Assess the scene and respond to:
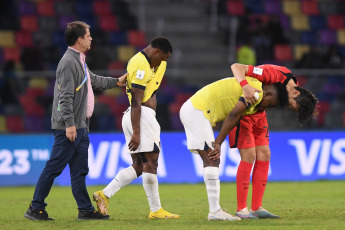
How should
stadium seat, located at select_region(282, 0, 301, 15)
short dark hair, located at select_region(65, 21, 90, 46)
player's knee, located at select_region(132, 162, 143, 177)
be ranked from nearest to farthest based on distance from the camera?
short dark hair, located at select_region(65, 21, 90, 46) → player's knee, located at select_region(132, 162, 143, 177) → stadium seat, located at select_region(282, 0, 301, 15)

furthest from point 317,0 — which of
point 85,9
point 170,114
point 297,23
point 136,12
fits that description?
point 170,114

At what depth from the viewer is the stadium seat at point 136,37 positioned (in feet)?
66.4

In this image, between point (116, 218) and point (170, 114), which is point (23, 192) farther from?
point (116, 218)

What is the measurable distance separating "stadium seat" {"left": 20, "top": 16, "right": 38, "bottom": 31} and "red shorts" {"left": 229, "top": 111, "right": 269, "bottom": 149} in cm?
1255

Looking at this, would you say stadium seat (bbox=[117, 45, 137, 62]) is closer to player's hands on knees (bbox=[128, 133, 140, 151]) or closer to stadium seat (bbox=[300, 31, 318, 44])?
stadium seat (bbox=[300, 31, 318, 44])

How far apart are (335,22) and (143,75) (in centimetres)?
1473

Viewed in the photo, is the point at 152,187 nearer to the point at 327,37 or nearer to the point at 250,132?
the point at 250,132

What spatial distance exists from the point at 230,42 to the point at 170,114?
5767mm

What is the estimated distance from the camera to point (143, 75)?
26.8 feet

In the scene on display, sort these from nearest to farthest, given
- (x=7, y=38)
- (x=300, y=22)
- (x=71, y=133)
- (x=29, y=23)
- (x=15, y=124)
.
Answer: (x=71, y=133), (x=15, y=124), (x=7, y=38), (x=29, y=23), (x=300, y=22)

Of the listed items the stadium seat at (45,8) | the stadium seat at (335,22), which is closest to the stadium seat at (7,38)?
the stadium seat at (45,8)

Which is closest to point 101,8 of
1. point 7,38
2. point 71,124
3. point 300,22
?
point 7,38

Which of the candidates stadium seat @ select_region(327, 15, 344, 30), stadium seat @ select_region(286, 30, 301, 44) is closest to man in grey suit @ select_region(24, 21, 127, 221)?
stadium seat @ select_region(286, 30, 301, 44)

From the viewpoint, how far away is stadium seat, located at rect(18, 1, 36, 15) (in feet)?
67.1
